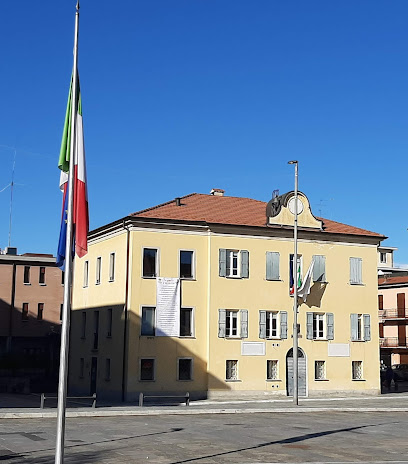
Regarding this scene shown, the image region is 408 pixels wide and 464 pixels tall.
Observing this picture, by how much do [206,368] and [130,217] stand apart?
992 centimetres

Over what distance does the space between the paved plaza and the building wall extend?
10126 millimetres

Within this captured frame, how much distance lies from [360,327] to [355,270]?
374 cm

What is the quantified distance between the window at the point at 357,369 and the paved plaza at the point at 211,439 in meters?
14.8

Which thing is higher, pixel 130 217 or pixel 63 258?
pixel 130 217

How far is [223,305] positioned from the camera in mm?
42250

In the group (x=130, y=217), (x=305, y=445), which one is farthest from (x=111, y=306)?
(x=305, y=445)

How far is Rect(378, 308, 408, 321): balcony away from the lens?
69.4m

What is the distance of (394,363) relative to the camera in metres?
72.4

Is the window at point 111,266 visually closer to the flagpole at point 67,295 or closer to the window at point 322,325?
the window at point 322,325

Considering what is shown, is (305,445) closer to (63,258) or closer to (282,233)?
(63,258)

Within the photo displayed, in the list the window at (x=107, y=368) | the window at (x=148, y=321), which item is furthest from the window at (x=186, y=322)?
the window at (x=107, y=368)

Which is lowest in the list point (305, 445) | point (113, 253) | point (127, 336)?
point (305, 445)

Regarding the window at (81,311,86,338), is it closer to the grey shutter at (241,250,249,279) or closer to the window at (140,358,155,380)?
the window at (140,358,155,380)

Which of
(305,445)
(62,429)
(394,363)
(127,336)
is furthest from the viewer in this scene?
(394,363)
